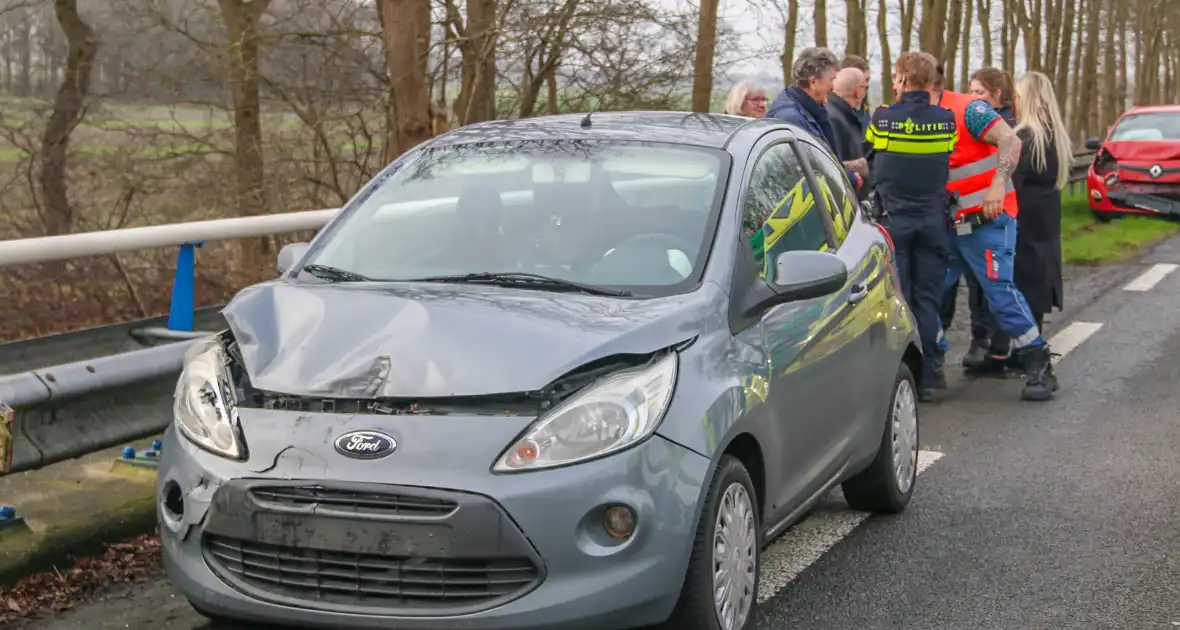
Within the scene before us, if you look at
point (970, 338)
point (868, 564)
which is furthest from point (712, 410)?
point (970, 338)

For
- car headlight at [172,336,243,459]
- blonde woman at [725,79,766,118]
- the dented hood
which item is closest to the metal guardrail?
car headlight at [172,336,243,459]

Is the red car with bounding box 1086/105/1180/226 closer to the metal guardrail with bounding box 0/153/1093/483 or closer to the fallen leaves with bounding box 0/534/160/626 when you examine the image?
the metal guardrail with bounding box 0/153/1093/483

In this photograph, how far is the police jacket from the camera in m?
8.64

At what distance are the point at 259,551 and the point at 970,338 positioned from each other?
8261 millimetres

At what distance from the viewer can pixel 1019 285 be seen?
10.3 metres

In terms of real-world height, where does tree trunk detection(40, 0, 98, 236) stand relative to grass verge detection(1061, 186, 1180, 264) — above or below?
above

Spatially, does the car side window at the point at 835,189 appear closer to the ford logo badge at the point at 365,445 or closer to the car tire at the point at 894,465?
the car tire at the point at 894,465

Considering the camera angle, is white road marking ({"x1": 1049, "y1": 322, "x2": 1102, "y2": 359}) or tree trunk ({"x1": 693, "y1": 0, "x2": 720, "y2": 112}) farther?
tree trunk ({"x1": 693, "y1": 0, "x2": 720, "y2": 112})

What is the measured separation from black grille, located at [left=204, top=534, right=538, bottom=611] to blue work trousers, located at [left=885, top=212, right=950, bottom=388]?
18.3 feet

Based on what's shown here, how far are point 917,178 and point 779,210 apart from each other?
3719mm

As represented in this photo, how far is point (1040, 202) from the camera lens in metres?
10.1

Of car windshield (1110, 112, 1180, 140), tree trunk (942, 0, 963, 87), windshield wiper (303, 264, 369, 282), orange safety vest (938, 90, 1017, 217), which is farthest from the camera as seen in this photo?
tree trunk (942, 0, 963, 87)

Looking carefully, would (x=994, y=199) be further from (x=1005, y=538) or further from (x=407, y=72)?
(x=407, y=72)

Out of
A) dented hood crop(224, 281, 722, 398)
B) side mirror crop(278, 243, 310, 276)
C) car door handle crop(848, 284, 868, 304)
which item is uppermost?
side mirror crop(278, 243, 310, 276)
